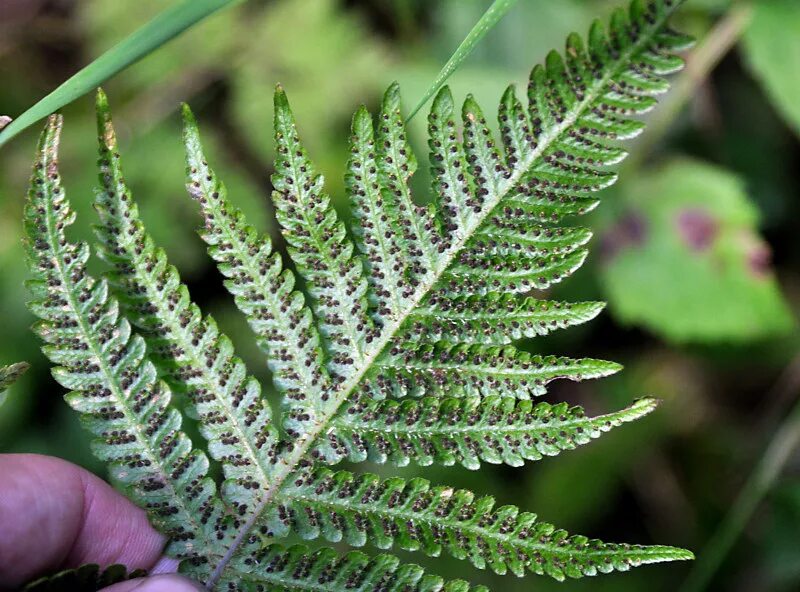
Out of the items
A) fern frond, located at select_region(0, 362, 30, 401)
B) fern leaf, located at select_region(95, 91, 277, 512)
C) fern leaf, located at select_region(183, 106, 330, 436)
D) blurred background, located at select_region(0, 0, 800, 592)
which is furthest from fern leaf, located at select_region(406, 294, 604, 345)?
blurred background, located at select_region(0, 0, 800, 592)

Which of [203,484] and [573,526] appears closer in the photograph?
[203,484]

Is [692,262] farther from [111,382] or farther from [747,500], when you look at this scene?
[111,382]

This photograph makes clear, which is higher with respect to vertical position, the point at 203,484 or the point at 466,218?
the point at 466,218

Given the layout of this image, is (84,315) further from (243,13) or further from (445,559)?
(243,13)

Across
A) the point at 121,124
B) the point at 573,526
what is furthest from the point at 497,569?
the point at 121,124

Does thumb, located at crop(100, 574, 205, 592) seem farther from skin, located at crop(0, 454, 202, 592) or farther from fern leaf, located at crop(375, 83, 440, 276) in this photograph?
fern leaf, located at crop(375, 83, 440, 276)

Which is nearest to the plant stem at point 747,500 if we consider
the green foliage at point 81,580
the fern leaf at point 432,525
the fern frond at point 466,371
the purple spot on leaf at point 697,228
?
the purple spot on leaf at point 697,228

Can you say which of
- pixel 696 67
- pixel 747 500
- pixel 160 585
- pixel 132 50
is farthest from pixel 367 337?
pixel 696 67
